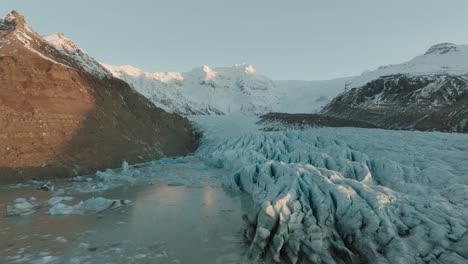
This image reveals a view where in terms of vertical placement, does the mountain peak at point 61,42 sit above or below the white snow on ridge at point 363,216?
above

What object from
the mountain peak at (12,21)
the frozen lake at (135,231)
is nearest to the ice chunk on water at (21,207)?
the frozen lake at (135,231)

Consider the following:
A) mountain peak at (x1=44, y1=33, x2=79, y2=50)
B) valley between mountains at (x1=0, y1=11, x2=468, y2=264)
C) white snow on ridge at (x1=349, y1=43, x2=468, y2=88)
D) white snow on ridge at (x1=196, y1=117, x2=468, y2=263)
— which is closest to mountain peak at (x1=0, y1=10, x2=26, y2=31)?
valley between mountains at (x1=0, y1=11, x2=468, y2=264)

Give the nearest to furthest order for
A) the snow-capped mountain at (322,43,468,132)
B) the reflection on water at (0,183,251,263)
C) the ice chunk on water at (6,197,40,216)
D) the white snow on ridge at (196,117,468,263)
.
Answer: the white snow on ridge at (196,117,468,263) → the reflection on water at (0,183,251,263) → the ice chunk on water at (6,197,40,216) → the snow-capped mountain at (322,43,468,132)

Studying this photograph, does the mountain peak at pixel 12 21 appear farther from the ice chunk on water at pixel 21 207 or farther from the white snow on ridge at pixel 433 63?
the white snow on ridge at pixel 433 63

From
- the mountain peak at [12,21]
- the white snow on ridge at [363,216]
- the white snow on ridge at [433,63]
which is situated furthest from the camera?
the white snow on ridge at [433,63]

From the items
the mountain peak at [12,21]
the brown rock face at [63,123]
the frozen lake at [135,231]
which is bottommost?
the frozen lake at [135,231]

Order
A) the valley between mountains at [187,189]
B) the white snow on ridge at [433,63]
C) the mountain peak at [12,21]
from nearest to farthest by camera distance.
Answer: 1. the valley between mountains at [187,189]
2. the mountain peak at [12,21]
3. the white snow on ridge at [433,63]

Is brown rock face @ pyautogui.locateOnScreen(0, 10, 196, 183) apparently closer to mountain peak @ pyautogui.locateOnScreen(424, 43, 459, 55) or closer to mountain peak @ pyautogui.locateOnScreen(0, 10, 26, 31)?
mountain peak @ pyautogui.locateOnScreen(0, 10, 26, 31)

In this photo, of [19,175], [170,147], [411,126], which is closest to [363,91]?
[411,126]

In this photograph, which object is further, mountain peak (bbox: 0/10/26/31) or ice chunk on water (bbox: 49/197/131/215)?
mountain peak (bbox: 0/10/26/31)
